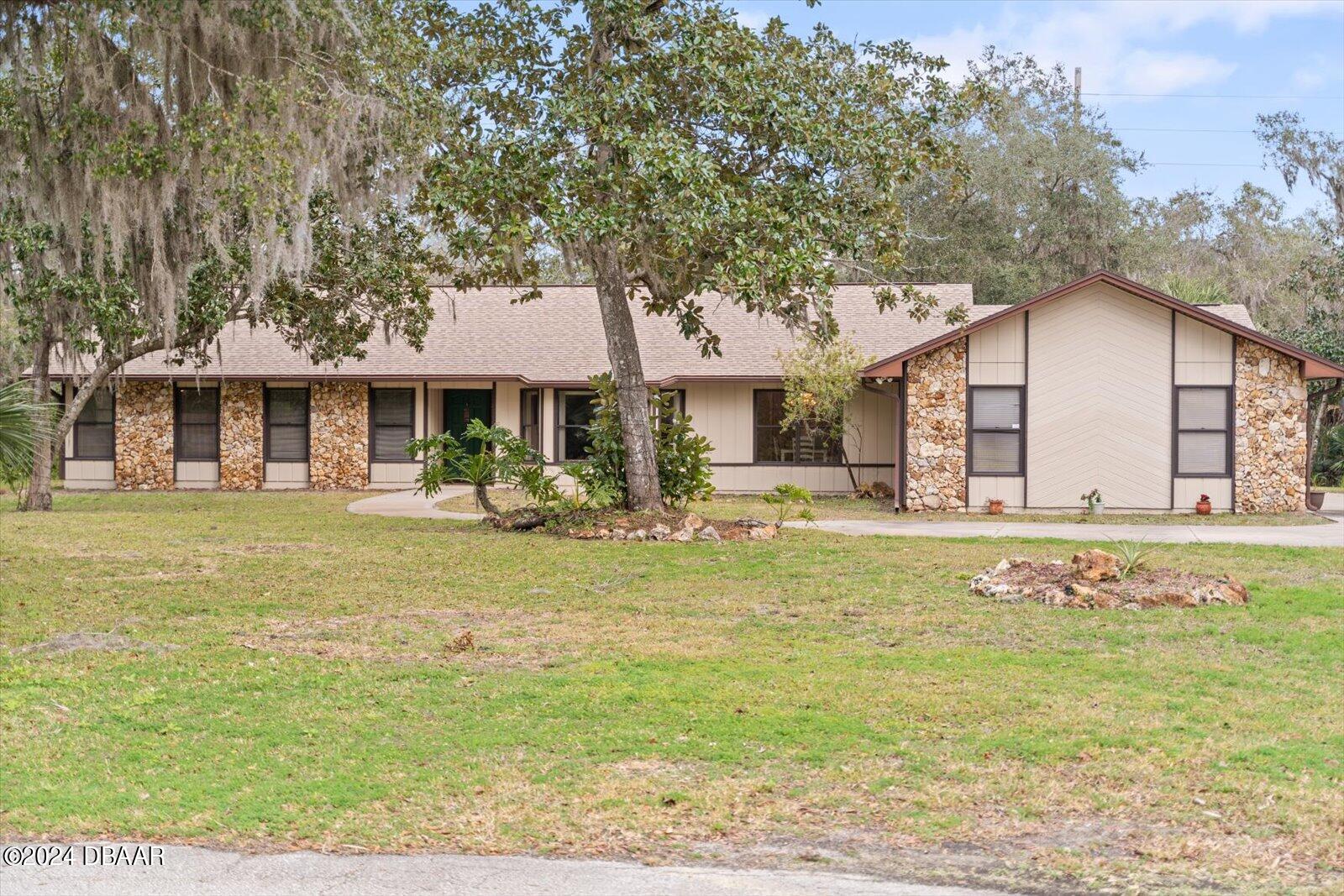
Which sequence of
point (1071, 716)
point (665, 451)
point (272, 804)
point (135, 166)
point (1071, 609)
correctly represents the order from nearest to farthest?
point (272, 804), point (1071, 716), point (1071, 609), point (135, 166), point (665, 451)

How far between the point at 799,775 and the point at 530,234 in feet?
27.3

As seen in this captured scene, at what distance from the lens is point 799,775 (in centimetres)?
542

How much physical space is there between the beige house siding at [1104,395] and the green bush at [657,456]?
570 cm

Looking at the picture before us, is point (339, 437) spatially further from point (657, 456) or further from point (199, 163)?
point (199, 163)

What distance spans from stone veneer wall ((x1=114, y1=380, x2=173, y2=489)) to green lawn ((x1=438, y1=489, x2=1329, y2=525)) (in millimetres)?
7018

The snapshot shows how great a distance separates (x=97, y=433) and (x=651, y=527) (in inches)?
583

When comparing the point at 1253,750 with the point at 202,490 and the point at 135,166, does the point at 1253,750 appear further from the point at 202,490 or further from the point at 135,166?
the point at 202,490

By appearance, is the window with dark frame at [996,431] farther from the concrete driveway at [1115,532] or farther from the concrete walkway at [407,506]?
the concrete walkway at [407,506]

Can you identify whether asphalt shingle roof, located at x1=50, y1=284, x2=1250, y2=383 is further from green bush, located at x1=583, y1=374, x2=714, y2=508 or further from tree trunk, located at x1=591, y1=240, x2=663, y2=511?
tree trunk, located at x1=591, y1=240, x2=663, y2=511

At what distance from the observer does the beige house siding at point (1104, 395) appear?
18.7m

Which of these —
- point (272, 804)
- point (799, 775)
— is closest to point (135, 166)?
point (272, 804)

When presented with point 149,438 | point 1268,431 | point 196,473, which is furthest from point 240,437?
point 1268,431

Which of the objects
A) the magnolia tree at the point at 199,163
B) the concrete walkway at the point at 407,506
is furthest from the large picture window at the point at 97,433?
the magnolia tree at the point at 199,163

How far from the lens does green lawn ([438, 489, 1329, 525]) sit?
17.5 meters
